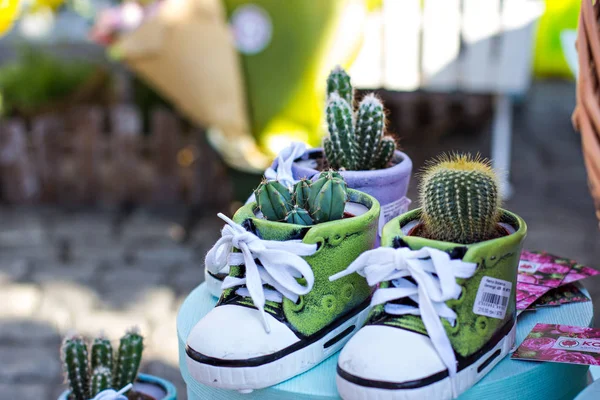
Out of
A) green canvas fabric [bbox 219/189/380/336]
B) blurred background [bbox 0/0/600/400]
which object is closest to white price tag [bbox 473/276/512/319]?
green canvas fabric [bbox 219/189/380/336]

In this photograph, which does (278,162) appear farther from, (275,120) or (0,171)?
(0,171)

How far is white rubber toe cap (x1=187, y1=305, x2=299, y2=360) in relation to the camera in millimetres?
757

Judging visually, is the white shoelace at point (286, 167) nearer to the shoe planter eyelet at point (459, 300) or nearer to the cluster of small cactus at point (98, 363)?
the shoe planter eyelet at point (459, 300)

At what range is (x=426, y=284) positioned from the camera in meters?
0.73

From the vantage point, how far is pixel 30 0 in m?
2.77

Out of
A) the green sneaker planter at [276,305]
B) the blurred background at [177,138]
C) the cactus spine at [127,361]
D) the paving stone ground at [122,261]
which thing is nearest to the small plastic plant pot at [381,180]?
the green sneaker planter at [276,305]

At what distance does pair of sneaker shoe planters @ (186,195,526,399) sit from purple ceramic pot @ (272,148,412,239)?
0.10 m

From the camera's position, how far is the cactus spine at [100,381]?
114cm

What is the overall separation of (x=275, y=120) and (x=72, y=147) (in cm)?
96

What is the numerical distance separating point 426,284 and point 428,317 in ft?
0.11

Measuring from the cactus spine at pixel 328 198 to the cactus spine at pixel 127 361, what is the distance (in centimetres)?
53

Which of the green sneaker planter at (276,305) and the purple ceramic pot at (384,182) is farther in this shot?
the purple ceramic pot at (384,182)

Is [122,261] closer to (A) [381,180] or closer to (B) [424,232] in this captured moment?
(A) [381,180]

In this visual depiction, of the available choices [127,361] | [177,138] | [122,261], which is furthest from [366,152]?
[177,138]
